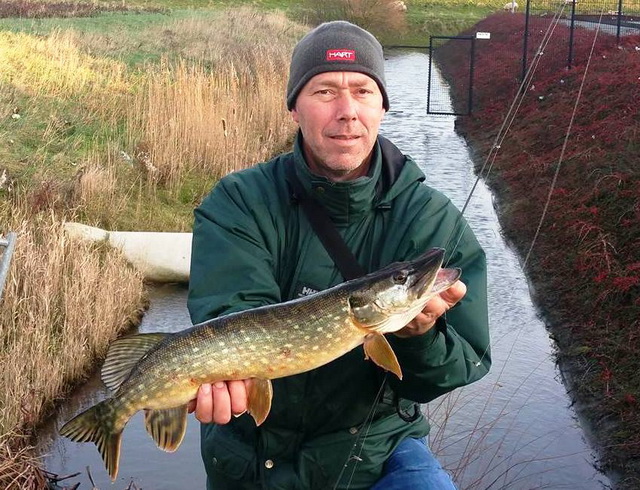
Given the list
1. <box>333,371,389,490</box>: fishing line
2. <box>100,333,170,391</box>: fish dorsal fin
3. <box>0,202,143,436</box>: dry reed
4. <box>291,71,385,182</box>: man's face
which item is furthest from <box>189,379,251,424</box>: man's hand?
<box>0,202,143,436</box>: dry reed

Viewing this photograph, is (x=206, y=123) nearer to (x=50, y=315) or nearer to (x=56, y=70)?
(x=56, y=70)

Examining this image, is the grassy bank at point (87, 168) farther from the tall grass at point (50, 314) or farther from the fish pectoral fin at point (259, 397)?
the fish pectoral fin at point (259, 397)

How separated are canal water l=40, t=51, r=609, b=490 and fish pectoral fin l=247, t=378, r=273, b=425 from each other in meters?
2.29

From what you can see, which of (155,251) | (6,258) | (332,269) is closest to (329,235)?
(332,269)

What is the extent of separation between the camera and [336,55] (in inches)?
135

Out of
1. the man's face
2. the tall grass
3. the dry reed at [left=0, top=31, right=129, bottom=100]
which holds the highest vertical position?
the man's face

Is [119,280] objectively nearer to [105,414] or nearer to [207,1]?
[105,414]

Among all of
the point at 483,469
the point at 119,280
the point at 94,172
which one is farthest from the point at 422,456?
the point at 94,172

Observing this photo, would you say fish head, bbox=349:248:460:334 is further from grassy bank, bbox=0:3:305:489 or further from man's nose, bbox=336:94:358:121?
grassy bank, bbox=0:3:305:489

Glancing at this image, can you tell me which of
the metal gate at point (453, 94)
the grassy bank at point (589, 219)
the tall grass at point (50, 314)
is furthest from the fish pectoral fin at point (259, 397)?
the metal gate at point (453, 94)

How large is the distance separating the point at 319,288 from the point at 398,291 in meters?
0.55

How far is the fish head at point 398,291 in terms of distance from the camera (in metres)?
2.78

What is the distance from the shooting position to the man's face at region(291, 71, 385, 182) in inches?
132

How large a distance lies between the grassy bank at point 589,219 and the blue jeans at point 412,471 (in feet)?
4.92
